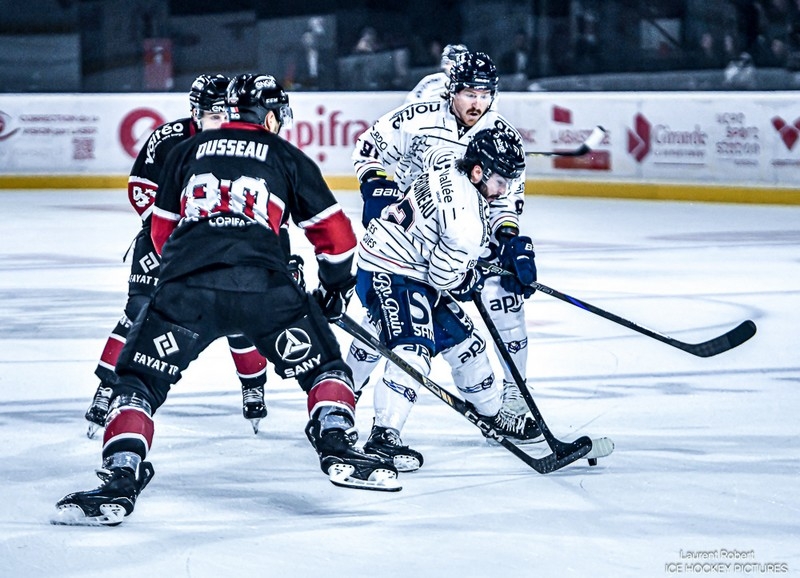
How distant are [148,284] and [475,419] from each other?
1.19 meters

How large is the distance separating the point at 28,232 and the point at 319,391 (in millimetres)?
6924

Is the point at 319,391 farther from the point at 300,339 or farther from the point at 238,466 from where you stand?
the point at 238,466

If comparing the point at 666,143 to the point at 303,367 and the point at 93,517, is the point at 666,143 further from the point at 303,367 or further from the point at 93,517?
the point at 93,517

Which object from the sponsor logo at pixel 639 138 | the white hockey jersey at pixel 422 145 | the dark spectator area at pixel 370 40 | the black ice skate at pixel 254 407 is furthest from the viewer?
the dark spectator area at pixel 370 40

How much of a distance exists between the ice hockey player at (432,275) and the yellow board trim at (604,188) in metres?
7.22

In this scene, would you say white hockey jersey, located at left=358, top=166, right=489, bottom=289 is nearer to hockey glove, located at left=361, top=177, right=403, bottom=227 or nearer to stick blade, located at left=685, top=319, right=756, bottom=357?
hockey glove, located at left=361, top=177, right=403, bottom=227

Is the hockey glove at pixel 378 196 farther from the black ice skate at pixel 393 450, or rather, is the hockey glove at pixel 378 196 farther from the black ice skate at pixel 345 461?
the black ice skate at pixel 345 461

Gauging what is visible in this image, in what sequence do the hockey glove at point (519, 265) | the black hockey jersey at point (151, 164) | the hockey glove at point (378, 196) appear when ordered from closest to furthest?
1. the hockey glove at point (519, 265)
2. the black hockey jersey at point (151, 164)
3. the hockey glove at point (378, 196)

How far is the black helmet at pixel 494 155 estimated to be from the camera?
3.92 meters

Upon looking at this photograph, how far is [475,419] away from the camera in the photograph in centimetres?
402

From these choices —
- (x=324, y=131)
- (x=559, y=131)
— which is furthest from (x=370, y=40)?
(x=559, y=131)

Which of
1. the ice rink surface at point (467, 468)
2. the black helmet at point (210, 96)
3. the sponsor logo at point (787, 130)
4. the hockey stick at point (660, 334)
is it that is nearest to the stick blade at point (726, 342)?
the hockey stick at point (660, 334)

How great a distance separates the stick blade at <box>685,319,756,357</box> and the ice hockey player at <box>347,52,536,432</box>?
1.89 ft

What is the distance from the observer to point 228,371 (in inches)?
221
